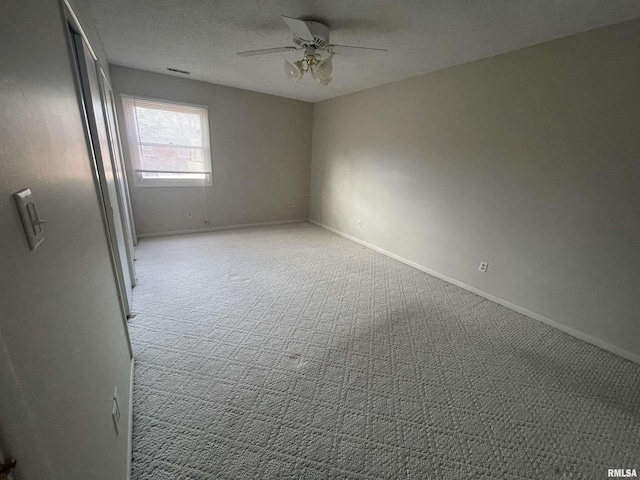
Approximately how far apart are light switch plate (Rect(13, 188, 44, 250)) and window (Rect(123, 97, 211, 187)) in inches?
150

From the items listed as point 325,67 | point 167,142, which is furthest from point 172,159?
point 325,67

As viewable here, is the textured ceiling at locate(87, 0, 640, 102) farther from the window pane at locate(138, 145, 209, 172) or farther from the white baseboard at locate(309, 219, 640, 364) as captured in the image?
the white baseboard at locate(309, 219, 640, 364)

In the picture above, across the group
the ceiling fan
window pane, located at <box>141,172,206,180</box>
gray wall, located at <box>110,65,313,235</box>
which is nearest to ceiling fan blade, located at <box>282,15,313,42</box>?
the ceiling fan

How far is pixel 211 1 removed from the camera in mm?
1792

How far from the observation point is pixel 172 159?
3.89 m

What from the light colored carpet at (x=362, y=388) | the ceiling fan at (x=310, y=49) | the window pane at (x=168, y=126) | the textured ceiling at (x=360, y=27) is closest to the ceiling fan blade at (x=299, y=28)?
the ceiling fan at (x=310, y=49)

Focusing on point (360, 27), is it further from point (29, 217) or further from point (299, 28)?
point (29, 217)

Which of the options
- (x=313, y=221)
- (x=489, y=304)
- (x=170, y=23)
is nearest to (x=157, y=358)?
(x=170, y=23)

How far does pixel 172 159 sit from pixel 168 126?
461 mm

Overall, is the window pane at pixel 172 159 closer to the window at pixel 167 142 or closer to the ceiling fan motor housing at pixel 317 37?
the window at pixel 167 142

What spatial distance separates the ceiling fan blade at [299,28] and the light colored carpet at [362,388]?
7.16ft

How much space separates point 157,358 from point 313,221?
156 inches

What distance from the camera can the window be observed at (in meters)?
3.58

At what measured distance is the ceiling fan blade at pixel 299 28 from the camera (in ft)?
5.62
